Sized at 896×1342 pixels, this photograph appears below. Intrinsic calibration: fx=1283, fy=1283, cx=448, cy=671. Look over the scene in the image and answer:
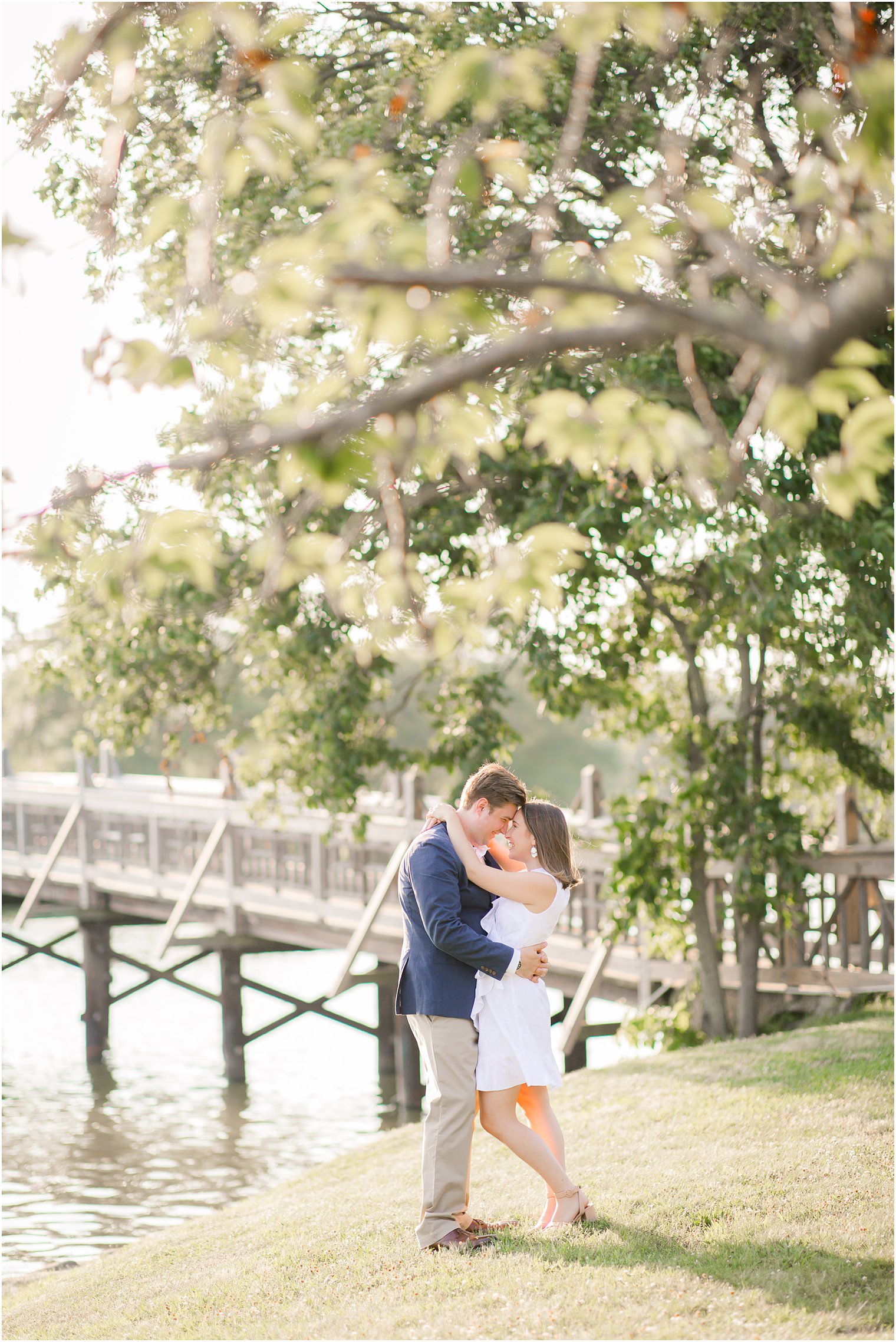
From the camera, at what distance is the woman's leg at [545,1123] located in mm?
5328

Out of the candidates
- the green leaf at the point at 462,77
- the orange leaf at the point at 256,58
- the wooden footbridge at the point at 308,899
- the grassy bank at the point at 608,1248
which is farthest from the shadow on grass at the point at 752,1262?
the wooden footbridge at the point at 308,899

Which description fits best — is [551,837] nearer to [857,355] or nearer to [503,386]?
[503,386]

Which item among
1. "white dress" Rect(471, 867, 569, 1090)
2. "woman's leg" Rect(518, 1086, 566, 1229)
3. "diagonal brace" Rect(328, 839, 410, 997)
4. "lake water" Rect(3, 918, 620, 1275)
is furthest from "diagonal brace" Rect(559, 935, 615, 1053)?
"white dress" Rect(471, 867, 569, 1090)

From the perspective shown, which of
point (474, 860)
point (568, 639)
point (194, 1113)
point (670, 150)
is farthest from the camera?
point (194, 1113)

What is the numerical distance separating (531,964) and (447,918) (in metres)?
0.44

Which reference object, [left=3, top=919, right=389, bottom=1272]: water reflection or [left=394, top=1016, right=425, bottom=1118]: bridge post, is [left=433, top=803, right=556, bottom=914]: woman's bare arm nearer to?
[left=3, top=919, right=389, bottom=1272]: water reflection

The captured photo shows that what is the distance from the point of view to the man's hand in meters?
5.23

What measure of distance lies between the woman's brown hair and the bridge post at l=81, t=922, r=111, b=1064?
1409 cm

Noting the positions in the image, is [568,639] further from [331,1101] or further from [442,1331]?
[331,1101]

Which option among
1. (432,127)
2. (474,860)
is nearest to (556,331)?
(474,860)

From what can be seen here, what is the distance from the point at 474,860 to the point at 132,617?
2.37 meters

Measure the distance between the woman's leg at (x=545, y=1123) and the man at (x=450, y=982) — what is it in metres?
0.27

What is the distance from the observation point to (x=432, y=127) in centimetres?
890

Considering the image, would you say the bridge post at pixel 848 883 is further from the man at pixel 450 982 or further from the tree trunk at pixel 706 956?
the man at pixel 450 982
